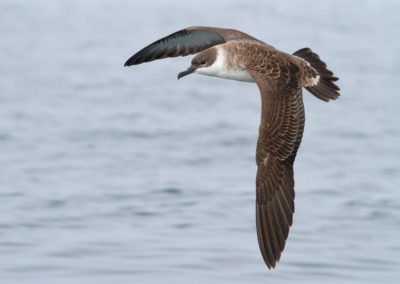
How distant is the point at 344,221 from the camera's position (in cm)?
1163

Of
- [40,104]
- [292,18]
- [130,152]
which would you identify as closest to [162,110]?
[40,104]

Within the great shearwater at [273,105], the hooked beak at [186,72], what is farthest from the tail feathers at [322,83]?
the hooked beak at [186,72]

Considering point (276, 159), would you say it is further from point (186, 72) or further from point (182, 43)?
point (182, 43)

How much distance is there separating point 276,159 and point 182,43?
6.33ft

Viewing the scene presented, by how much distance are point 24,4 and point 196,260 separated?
37.6m

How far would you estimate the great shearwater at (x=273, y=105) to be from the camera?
7.33m

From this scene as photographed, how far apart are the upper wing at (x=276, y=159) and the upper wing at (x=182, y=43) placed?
1201 millimetres

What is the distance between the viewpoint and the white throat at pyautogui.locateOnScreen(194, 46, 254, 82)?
26.2 feet

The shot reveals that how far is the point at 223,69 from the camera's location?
316 inches

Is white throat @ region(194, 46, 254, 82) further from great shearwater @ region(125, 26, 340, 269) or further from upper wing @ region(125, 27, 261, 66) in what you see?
upper wing @ region(125, 27, 261, 66)

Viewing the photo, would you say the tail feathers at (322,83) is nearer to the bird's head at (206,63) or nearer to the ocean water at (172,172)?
the bird's head at (206,63)

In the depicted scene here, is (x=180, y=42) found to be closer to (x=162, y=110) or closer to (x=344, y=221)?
(x=344, y=221)

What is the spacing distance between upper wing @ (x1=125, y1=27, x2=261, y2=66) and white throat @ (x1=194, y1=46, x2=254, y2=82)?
58 centimetres

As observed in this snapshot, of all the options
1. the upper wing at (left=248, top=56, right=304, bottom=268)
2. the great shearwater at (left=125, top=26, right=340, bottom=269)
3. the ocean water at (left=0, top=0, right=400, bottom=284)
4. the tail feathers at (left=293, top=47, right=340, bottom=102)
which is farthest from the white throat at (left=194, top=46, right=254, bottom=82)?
the ocean water at (left=0, top=0, right=400, bottom=284)
